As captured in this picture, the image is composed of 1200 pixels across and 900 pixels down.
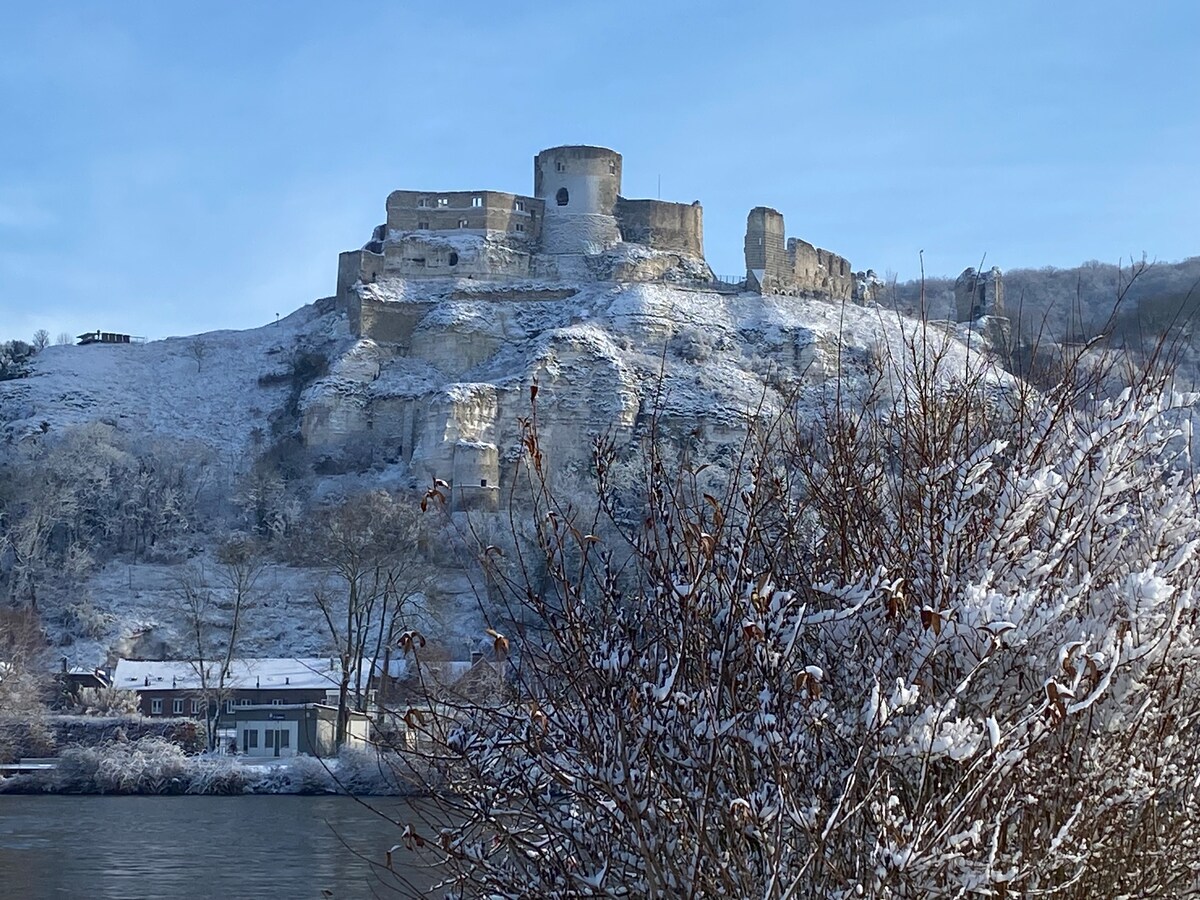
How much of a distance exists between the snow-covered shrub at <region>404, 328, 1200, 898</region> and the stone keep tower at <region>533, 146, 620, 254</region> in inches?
2903

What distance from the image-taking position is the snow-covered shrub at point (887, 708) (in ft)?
14.9

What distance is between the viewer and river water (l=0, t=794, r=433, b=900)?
19000 mm

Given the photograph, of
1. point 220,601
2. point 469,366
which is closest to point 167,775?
point 220,601

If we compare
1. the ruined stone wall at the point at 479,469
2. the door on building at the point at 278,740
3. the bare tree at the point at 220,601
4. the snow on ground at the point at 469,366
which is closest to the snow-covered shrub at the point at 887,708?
the door on building at the point at 278,740

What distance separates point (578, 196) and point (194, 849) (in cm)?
5993

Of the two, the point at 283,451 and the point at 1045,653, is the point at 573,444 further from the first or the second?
the point at 1045,653

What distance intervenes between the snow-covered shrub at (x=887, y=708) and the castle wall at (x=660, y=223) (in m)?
75.6

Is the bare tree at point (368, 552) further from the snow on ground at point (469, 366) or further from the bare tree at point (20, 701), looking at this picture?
the bare tree at point (20, 701)

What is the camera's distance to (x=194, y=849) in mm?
23062

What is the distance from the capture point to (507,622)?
5.79 m

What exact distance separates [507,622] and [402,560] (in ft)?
119

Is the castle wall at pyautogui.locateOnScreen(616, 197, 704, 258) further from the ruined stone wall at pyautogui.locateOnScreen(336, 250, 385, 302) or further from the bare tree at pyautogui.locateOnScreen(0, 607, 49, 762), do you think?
the bare tree at pyautogui.locateOnScreen(0, 607, 49, 762)

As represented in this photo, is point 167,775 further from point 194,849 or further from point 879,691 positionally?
point 879,691

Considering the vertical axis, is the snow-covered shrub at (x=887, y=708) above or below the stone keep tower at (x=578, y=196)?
below
